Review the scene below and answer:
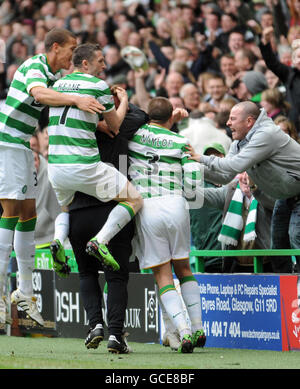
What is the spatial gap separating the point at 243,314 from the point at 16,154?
255cm

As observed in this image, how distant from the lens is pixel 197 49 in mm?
14461

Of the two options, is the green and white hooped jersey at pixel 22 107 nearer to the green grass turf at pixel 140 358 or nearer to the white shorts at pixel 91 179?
the white shorts at pixel 91 179

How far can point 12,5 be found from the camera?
22.0 m

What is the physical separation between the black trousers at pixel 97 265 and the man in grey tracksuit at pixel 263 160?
0.98m

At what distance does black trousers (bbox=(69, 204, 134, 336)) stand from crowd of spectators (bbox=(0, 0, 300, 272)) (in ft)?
6.01

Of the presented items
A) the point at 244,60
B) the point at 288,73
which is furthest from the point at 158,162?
the point at 244,60

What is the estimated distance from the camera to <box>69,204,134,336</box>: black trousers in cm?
743

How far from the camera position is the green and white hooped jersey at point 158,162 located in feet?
25.4

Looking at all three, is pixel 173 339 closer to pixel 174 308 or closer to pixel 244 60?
pixel 174 308

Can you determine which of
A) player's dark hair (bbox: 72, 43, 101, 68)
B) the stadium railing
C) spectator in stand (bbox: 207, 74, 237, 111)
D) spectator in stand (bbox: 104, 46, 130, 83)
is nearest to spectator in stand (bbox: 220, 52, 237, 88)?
spectator in stand (bbox: 207, 74, 237, 111)

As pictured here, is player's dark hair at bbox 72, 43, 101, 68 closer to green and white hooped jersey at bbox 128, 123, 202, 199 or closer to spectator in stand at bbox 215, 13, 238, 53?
green and white hooped jersey at bbox 128, 123, 202, 199

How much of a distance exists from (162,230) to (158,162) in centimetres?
59

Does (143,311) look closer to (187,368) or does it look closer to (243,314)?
(243,314)

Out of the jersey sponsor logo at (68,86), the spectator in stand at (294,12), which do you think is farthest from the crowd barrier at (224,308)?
the spectator in stand at (294,12)
